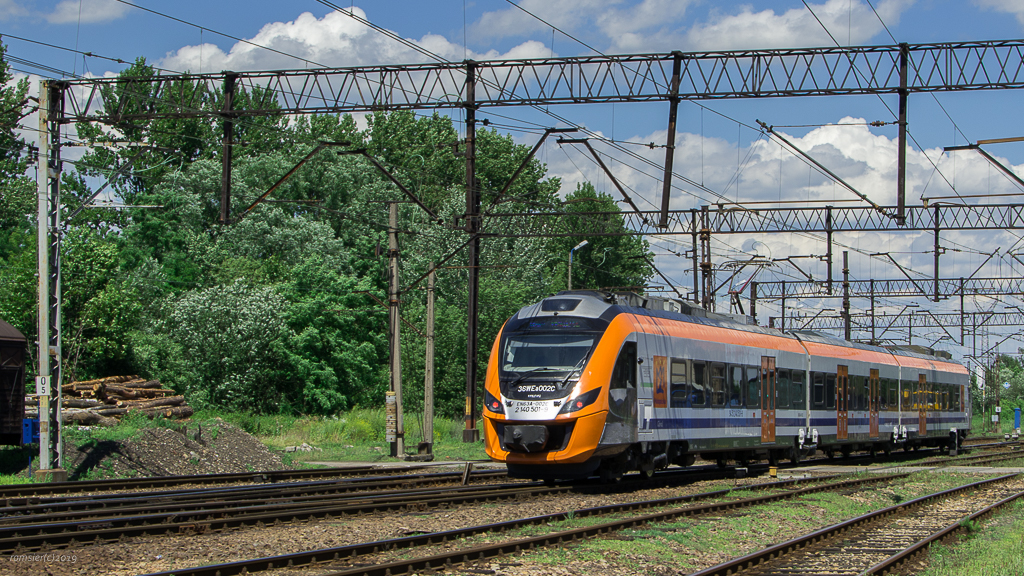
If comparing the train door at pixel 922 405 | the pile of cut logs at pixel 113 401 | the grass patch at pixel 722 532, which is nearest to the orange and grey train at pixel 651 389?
the grass patch at pixel 722 532

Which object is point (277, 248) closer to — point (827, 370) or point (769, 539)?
point (827, 370)

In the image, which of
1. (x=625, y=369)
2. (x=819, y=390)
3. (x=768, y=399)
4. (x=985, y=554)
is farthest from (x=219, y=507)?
(x=819, y=390)

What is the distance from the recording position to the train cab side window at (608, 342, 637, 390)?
18.2 metres

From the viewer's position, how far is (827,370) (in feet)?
91.9

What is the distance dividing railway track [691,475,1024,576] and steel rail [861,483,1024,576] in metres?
0.01

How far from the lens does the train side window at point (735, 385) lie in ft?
74.7

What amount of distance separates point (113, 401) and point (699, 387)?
2084 centimetres

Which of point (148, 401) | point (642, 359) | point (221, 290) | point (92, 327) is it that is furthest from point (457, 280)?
point (642, 359)

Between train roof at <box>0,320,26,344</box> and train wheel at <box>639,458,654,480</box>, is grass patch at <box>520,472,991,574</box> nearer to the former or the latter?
train wheel at <box>639,458,654,480</box>

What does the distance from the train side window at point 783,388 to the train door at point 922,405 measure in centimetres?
1140

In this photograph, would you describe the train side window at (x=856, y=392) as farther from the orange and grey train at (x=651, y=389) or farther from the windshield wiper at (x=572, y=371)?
the windshield wiper at (x=572, y=371)

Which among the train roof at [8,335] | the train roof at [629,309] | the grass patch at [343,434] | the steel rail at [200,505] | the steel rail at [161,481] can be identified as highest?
the train roof at [629,309]

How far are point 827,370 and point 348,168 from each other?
38.5 metres

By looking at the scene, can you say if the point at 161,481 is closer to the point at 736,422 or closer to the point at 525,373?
the point at 525,373
